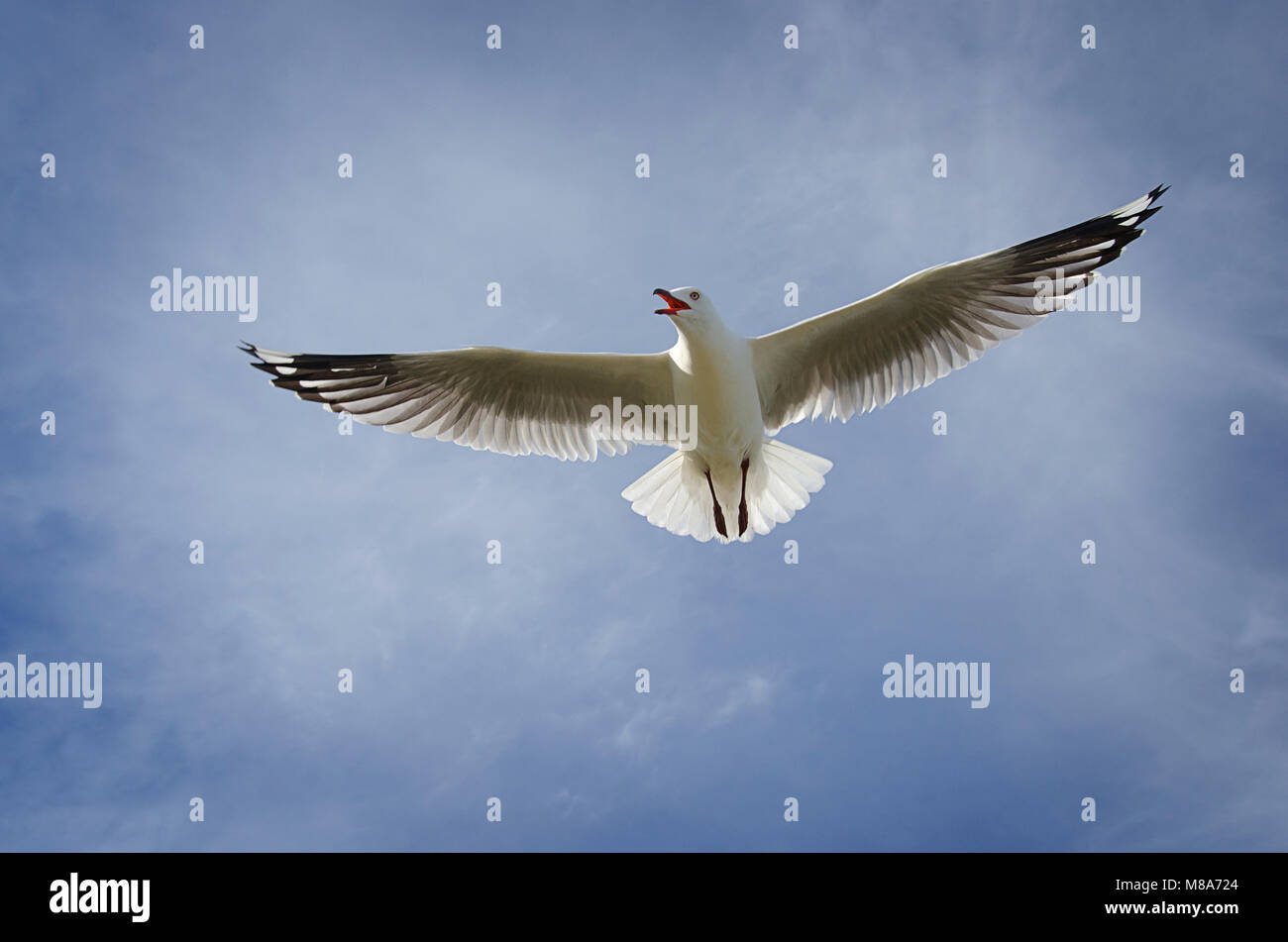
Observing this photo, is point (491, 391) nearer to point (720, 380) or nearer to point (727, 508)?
point (720, 380)

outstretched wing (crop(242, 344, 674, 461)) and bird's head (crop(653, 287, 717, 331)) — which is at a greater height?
bird's head (crop(653, 287, 717, 331))

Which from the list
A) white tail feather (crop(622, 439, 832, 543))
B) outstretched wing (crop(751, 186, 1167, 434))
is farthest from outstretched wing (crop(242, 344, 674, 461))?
outstretched wing (crop(751, 186, 1167, 434))

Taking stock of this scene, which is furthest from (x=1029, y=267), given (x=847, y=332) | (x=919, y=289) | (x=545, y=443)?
(x=545, y=443)

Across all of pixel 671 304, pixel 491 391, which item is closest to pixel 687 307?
pixel 671 304

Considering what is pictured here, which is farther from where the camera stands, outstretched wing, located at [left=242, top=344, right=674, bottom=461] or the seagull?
outstretched wing, located at [left=242, top=344, right=674, bottom=461]

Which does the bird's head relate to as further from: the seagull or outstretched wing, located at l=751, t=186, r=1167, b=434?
outstretched wing, located at l=751, t=186, r=1167, b=434

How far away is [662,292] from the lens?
243 inches

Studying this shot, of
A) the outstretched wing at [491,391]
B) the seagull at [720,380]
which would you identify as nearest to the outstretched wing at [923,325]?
the seagull at [720,380]

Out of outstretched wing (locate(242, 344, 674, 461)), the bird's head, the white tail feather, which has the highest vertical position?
the bird's head

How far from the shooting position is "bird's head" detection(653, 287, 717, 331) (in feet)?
20.0

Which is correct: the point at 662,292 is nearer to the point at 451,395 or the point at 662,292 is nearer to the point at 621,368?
the point at 621,368

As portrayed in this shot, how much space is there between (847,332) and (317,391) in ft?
10.5

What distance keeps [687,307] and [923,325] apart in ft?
4.84

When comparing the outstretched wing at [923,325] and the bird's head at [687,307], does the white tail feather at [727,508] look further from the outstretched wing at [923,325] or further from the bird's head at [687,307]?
the bird's head at [687,307]
